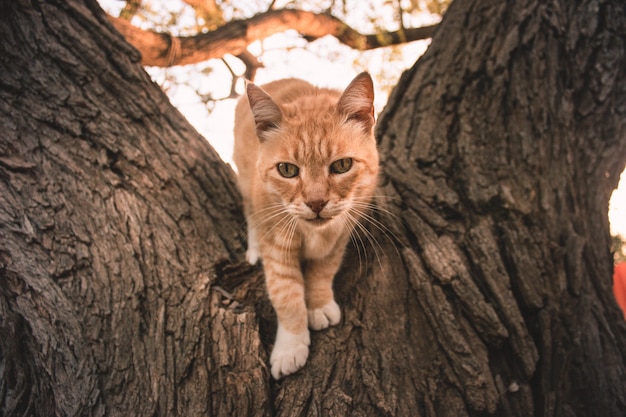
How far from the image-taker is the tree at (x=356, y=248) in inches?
55.7

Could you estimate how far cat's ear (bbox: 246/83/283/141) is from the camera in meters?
1.93

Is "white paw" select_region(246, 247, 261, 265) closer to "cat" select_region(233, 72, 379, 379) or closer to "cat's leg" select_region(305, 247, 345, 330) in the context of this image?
"cat" select_region(233, 72, 379, 379)

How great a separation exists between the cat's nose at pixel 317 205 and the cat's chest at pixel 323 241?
0.75ft

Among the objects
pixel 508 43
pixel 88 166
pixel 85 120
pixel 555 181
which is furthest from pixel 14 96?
pixel 555 181

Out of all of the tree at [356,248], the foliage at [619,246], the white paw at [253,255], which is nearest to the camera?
the tree at [356,248]

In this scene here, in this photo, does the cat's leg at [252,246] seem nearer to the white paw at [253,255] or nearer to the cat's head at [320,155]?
the white paw at [253,255]

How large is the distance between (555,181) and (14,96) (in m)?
2.43

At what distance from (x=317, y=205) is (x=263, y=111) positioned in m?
0.63

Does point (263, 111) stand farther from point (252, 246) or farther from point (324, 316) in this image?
point (324, 316)

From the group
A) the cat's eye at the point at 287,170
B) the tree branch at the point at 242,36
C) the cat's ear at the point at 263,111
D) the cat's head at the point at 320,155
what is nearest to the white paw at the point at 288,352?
the cat's head at the point at 320,155

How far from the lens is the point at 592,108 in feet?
6.10

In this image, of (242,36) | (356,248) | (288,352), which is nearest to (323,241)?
(356,248)

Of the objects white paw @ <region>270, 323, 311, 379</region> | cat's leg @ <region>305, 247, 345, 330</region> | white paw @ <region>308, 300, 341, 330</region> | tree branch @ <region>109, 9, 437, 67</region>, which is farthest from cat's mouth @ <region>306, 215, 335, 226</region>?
tree branch @ <region>109, 9, 437, 67</region>

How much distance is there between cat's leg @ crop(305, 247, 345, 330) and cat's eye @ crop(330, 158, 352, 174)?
423mm
